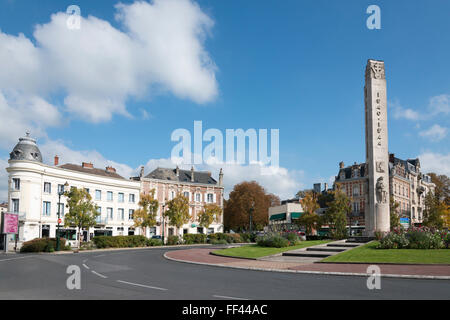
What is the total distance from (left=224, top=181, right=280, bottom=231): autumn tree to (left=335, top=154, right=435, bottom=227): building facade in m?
15.1

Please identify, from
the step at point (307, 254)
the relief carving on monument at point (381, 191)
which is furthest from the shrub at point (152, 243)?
the relief carving on monument at point (381, 191)

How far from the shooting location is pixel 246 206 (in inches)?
2923

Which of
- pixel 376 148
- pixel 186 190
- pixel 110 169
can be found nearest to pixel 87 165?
pixel 110 169

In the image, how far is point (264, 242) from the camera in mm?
29594

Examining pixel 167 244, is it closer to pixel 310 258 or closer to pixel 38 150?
pixel 38 150

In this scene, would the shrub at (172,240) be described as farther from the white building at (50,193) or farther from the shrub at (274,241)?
the shrub at (274,241)

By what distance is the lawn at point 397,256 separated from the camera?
58.5ft

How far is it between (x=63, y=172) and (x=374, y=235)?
39766 millimetres

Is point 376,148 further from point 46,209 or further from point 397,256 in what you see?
point 46,209

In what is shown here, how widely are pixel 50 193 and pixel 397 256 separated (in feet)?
141

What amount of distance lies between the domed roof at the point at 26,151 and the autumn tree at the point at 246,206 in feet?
124

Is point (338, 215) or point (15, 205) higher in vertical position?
point (15, 205)

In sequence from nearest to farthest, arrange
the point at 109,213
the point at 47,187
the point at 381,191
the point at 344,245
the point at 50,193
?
1. the point at 344,245
2. the point at 381,191
3. the point at 47,187
4. the point at 50,193
5. the point at 109,213

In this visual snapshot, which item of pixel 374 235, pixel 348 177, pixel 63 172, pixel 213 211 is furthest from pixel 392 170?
pixel 63 172
